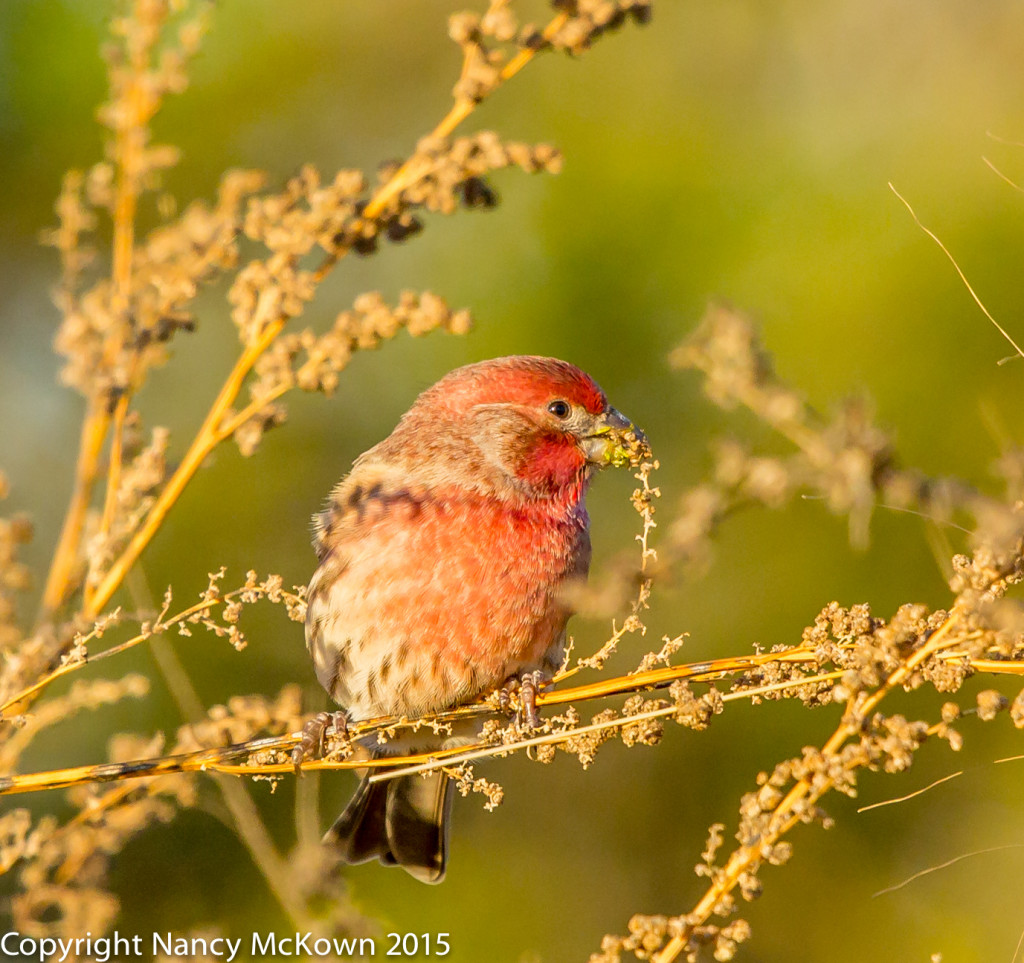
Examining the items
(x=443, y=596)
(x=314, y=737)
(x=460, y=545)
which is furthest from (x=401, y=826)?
(x=314, y=737)

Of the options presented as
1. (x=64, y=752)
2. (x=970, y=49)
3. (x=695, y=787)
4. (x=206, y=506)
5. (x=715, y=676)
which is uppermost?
(x=970, y=49)

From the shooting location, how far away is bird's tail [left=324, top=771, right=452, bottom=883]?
5066 millimetres

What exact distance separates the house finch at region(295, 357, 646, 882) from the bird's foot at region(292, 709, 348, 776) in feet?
0.19

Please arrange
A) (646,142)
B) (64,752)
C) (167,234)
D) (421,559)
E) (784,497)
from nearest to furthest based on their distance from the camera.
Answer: (784,497) < (167,234) < (421,559) < (64,752) < (646,142)

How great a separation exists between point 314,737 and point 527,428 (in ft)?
6.12

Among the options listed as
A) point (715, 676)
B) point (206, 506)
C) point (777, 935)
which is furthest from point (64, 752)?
point (715, 676)

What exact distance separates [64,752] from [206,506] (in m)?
1.32

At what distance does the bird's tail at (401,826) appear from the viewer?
5066 mm

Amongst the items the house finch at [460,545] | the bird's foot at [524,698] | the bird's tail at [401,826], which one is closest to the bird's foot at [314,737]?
the house finch at [460,545]

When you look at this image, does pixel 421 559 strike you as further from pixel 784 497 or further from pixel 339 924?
pixel 784 497

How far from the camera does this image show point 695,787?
628 cm

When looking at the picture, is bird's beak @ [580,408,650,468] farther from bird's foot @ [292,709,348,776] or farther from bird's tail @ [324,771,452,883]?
bird's tail @ [324,771,452,883]

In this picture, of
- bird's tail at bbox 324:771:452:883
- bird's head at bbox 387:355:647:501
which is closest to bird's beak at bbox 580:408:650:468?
bird's head at bbox 387:355:647:501

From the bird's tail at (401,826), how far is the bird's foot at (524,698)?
4.03 feet
